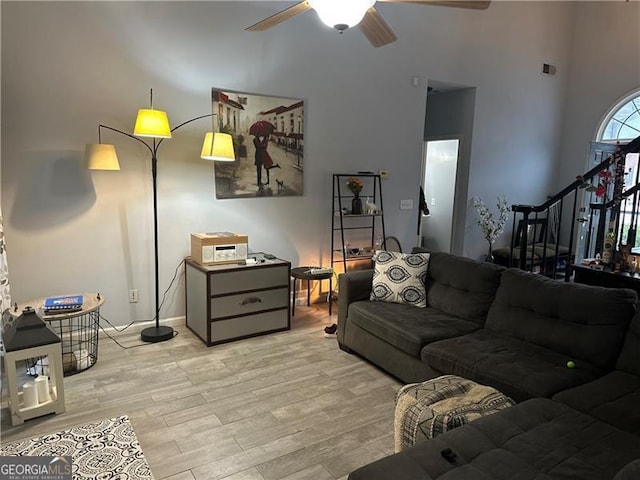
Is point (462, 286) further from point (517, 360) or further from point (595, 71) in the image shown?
point (595, 71)

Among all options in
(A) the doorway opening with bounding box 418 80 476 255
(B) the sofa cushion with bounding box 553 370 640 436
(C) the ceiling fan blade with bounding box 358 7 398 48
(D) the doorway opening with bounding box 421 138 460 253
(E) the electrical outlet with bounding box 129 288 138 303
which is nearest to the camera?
(B) the sofa cushion with bounding box 553 370 640 436

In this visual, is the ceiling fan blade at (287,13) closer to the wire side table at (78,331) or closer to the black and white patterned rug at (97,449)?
the wire side table at (78,331)

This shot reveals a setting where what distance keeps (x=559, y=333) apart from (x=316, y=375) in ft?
5.29

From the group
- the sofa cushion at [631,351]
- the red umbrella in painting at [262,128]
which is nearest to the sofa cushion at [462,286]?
the sofa cushion at [631,351]

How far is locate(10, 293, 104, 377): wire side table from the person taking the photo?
3039 mm

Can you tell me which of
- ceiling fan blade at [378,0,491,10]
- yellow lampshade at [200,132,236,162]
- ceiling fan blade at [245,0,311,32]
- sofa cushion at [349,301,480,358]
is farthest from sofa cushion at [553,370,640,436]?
yellow lampshade at [200,132,236,162]

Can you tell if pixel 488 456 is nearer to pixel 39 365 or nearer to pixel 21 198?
pixel 39 365

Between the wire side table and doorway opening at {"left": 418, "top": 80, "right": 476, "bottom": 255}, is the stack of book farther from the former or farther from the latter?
doorway opening at {"left": 418, "top": 80, "right": 476, "bottom": 255}

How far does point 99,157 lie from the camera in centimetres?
334

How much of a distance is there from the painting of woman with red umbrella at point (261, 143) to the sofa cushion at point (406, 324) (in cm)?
172

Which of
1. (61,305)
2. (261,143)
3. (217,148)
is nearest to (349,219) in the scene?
(261,143)

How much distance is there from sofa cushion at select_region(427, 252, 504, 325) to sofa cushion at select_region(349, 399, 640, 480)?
4.15 ft
